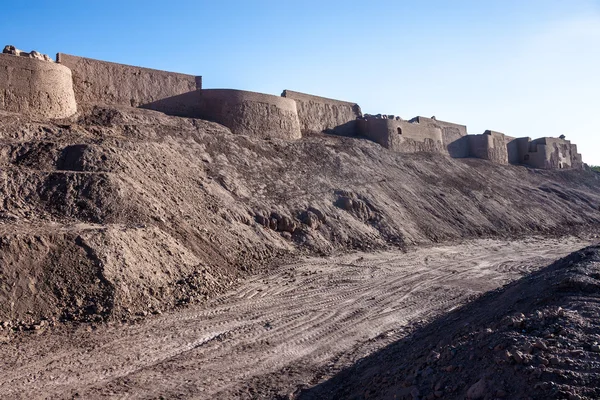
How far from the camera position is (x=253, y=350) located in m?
8.07

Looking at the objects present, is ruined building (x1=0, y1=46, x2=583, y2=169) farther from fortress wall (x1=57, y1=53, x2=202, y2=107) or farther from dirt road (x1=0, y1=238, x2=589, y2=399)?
dirt road (x1=0, y1=238, x2=589, y2=399)

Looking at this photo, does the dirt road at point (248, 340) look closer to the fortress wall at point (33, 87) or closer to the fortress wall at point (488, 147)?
the fortress wall at point (33, 87)

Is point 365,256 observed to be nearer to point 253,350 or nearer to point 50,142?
point 253,350

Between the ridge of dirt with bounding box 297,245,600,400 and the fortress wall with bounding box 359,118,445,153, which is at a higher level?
the fortress wall with bounding box 359,118,445,153

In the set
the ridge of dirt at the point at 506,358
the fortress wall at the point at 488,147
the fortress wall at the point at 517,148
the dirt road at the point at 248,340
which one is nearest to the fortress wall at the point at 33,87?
the dirt road at the point at 248,340

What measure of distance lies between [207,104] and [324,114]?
7.46 m

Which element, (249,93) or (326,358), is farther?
(249,93)

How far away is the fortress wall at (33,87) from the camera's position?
1614cm

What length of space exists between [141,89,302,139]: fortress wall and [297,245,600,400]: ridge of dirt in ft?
51.2

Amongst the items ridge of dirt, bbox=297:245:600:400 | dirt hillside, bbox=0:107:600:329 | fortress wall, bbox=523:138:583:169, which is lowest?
ridge of dirt, bbox=297:245:600:400

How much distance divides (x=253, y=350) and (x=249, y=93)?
626 inches

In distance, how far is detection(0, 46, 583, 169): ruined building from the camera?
16578 millimetres

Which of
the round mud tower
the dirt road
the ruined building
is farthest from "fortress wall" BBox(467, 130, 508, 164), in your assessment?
the dirt road

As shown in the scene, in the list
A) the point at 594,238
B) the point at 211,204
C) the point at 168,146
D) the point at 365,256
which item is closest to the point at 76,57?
the point at 168,146
